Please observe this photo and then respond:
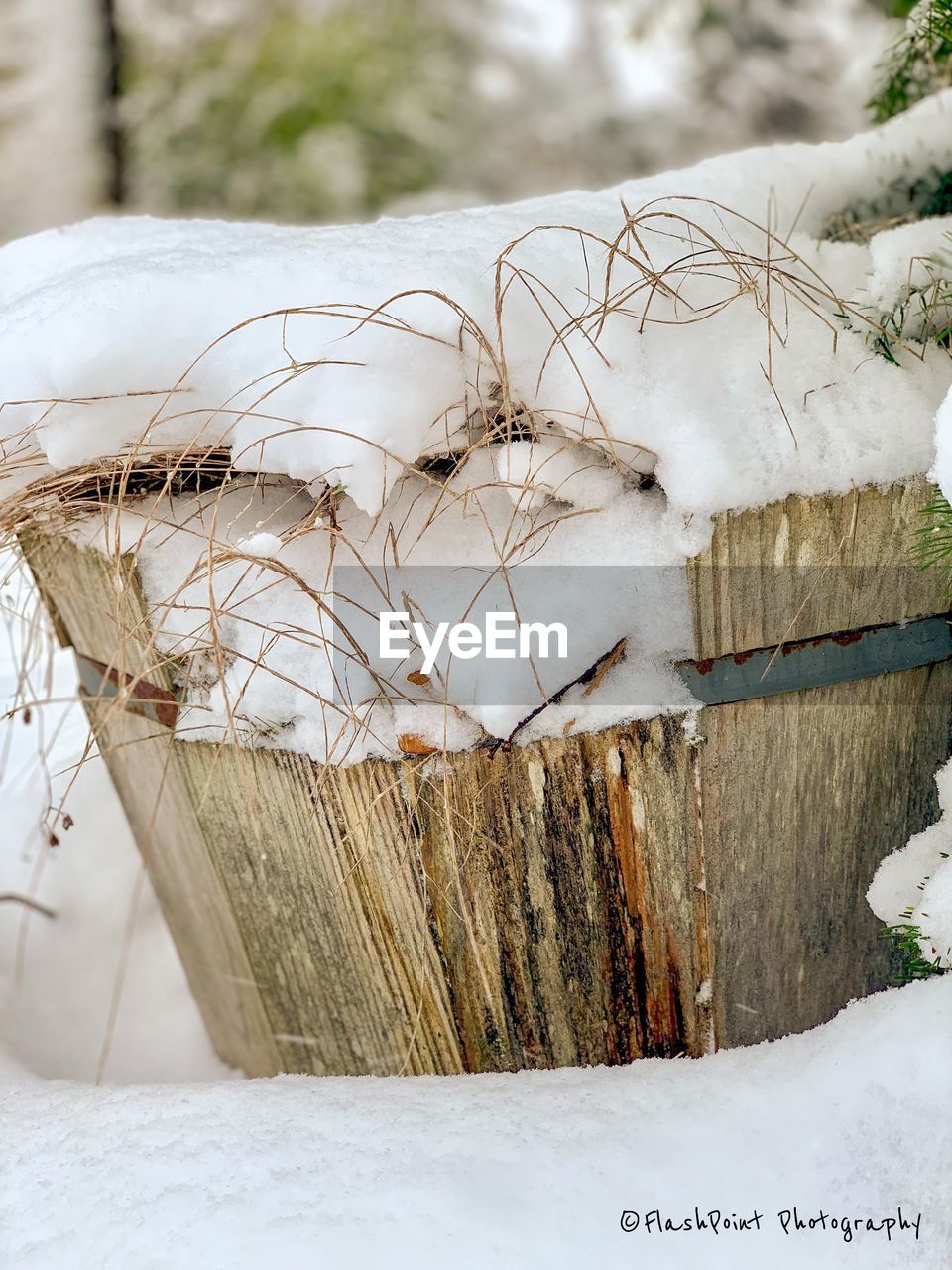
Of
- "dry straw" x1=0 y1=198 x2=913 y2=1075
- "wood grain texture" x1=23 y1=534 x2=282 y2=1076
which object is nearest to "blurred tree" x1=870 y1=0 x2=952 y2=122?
"dry straw" x1=0 y1=198 x2=913 y2=1075

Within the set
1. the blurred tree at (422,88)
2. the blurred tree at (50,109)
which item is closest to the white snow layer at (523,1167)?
the blurred tree at (422,88)

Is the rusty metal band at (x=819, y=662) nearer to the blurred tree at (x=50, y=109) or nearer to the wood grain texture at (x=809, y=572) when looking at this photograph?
the wood grain texture at (x=809, y=572)

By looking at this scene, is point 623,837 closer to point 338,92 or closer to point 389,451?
point 389,451

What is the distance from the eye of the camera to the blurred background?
3408 millimetres

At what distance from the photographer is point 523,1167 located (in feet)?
2.35

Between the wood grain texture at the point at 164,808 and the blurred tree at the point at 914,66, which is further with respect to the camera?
the blurred tree at the point at 914,66

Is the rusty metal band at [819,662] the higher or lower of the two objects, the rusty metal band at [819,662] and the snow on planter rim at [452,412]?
the lower

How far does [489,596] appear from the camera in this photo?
0.76 m

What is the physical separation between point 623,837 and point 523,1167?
10.2 inches

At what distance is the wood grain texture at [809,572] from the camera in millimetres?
737

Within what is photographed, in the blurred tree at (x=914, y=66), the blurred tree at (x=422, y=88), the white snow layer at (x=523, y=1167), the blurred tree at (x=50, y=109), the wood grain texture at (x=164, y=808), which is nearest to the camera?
the white snow layer at (x=523, y=1167)

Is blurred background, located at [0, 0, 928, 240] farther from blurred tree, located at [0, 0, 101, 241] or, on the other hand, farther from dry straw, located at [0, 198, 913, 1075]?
dry straw, located at [0, 198, 913, 1075]

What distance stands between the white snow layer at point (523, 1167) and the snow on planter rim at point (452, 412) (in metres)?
0.30

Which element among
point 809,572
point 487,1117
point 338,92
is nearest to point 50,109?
point 338,92
